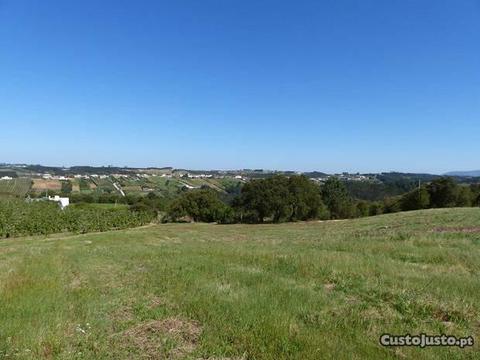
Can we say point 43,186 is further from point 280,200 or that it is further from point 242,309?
point 242,309

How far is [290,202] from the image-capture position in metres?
77.6

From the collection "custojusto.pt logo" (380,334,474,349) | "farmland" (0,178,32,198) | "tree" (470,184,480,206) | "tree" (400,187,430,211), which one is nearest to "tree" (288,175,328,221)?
"tree" (400,187,430,211)

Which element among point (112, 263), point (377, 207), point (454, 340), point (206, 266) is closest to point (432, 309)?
point (454, 340)

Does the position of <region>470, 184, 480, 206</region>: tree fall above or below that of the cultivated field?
above

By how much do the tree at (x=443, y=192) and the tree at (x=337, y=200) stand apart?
15.7 m

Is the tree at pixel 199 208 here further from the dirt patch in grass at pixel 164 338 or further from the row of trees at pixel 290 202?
the dirt patch in grass at pixel 164 338

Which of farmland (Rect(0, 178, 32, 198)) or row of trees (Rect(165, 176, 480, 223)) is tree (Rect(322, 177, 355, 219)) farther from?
farmland (Rect(0, 178, 32, 198))

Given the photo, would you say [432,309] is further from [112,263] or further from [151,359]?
[112,263]

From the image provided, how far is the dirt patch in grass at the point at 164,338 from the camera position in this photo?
19.4 ft

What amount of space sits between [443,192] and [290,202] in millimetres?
30041

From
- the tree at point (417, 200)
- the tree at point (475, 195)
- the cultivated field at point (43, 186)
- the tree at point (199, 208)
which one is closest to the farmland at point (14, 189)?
the cultivated field at point (43, 186)

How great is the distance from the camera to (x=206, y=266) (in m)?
12.0

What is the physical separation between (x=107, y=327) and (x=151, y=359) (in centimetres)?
162

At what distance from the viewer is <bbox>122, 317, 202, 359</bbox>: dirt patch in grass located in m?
5.91
